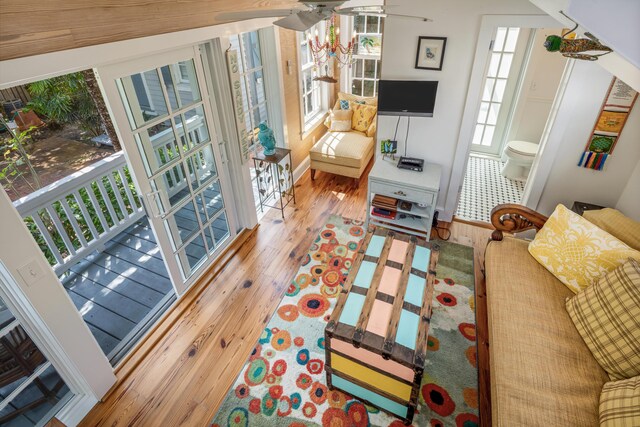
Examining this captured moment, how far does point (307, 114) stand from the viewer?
480 cm

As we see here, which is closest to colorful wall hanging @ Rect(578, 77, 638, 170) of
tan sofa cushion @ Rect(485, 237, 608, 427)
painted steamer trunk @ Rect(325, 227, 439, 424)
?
tan sofa cushion @ Rect(485, 237, 608, 427)

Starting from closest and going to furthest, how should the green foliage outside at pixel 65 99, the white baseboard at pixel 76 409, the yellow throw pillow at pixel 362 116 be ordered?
the white baseboard at pixel 76 409 < the green foliage outside at pixel 65 99 < the yellow throw pillow at pixel 362 116

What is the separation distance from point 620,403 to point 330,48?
4428 mm

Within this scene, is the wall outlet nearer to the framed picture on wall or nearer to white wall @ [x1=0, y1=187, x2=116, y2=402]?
white wall @ [x1=0, y1=187, x2=116, y2=402]

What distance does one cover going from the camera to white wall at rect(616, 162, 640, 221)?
99.4 inches

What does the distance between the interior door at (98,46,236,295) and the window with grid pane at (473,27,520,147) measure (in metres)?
3.18

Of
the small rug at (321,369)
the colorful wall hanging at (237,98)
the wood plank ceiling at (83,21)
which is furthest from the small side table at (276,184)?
the wood plank ceiling at (83,21)

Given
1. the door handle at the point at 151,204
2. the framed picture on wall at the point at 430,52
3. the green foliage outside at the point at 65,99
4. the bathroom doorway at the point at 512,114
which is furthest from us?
the bathroom doorway at the point at 512,114

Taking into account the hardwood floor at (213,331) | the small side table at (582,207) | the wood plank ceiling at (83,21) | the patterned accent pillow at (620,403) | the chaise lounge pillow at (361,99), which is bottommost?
the hardwood floor at (213,331)

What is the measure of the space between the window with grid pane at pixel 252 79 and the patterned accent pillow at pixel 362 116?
1.35 m

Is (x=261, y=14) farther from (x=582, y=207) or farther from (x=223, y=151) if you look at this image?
(x=582, y=207)

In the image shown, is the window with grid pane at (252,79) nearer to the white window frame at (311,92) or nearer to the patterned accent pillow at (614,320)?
the white window frame at (311,92)

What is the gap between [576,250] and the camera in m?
2.30

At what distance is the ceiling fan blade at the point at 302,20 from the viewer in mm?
1214
